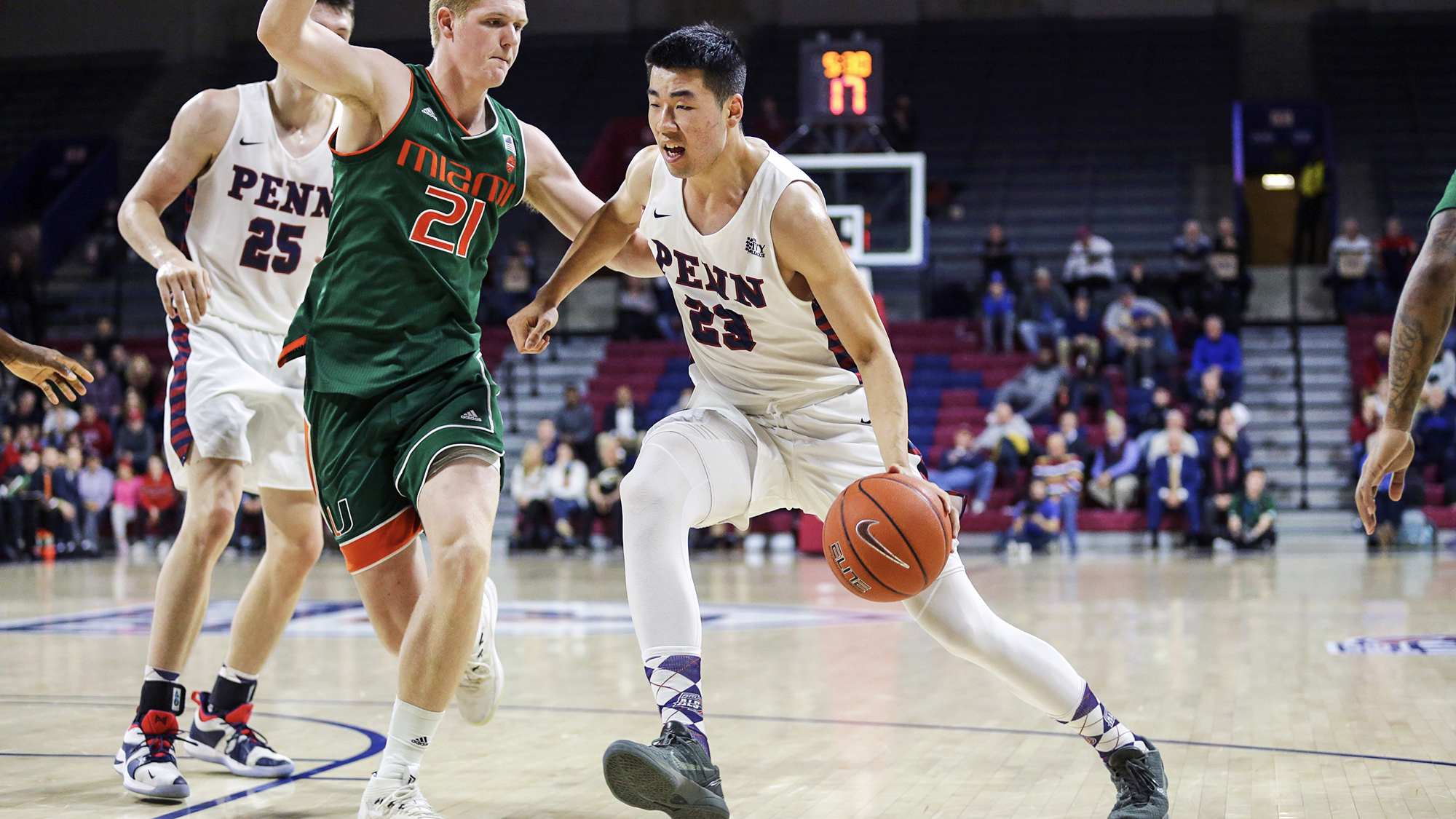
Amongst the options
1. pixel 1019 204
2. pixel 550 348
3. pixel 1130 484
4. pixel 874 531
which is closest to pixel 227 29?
pixel 550 348

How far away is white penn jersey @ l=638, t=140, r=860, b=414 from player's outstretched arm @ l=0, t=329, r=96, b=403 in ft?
4.88

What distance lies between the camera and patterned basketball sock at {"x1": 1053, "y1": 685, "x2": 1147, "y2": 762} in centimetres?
345

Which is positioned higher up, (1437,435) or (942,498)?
(942,498)

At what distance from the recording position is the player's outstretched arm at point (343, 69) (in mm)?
3240

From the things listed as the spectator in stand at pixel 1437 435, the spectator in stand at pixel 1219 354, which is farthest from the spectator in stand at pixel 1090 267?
the spectator in stand at pixel 1437 435

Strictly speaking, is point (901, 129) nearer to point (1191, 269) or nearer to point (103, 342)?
point (1191, 269)

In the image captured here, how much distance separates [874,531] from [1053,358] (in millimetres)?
13069

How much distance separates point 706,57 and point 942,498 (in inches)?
46.3

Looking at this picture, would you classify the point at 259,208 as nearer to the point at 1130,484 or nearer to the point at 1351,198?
the point at 1130,484

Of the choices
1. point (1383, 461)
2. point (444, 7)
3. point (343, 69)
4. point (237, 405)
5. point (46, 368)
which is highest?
point (444, 7)

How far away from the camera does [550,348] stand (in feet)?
63.0

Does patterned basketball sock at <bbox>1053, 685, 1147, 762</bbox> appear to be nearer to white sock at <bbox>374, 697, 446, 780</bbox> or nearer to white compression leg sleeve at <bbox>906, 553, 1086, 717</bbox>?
white compression leg sleeve at <bbox>906, 553, 1086, 717</bbox>

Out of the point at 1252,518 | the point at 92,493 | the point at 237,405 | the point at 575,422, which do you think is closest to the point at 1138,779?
→ the point at 237,405

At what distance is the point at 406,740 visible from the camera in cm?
321
